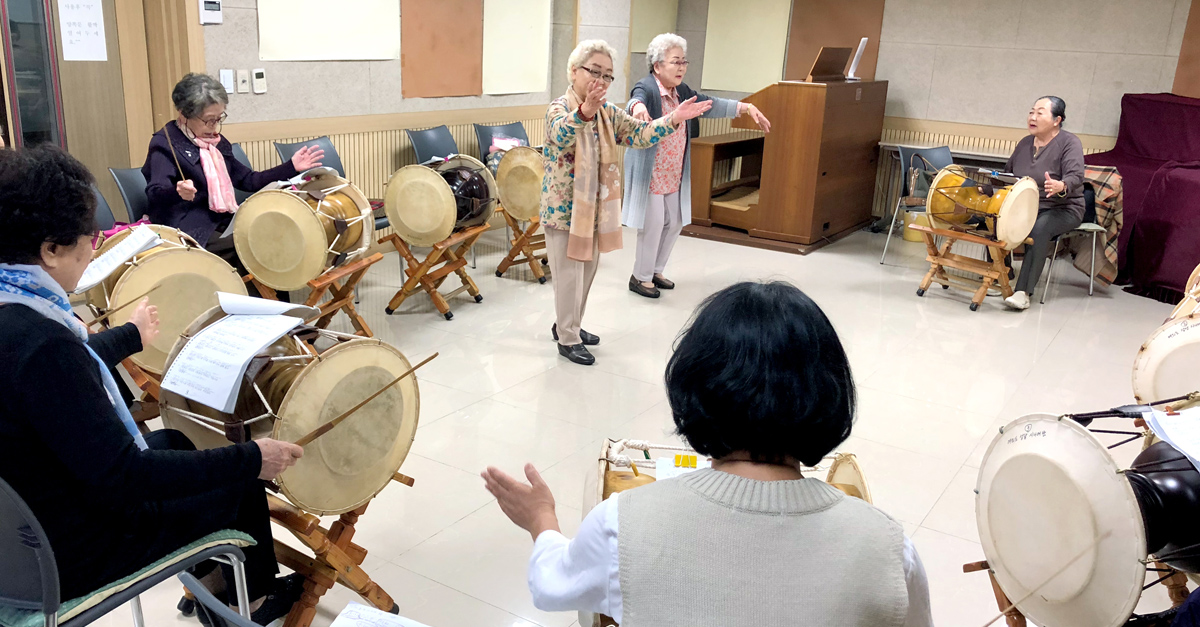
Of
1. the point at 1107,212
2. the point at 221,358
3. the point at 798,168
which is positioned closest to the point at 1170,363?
the point at 221,358

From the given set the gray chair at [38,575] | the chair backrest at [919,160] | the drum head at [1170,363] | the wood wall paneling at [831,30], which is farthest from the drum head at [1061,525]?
the wood wall paneling at [831,30]

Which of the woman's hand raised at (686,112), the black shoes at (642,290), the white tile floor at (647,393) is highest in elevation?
the woman's hand raised at (686,112)

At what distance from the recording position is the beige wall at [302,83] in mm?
5246

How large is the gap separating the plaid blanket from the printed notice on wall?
6.58m

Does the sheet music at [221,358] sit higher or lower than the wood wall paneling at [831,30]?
lower

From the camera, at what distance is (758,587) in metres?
1.18

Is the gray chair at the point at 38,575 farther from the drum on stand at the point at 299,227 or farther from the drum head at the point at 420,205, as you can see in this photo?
the drum head at the point at 420,205

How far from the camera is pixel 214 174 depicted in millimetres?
4273

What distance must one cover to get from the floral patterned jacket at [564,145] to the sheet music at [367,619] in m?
3.01

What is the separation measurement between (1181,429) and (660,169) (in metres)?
3.99

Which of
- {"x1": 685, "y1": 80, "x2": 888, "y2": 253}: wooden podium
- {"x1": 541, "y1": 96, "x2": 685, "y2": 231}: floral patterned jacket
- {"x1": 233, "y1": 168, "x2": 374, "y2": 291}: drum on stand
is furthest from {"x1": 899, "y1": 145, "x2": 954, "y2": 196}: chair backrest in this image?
{"x1": 233, "y1": 168, "x2": 374, "y2": 291}: drum on stand

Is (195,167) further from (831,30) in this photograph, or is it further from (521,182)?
(831,30)

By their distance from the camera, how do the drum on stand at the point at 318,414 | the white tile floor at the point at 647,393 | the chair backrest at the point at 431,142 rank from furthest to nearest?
the chair backrest at the point at 431,142
the white tile floor at the point at 647,393
the drum on stand at the point at 318,414

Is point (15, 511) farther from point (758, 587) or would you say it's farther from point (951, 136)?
point (951, 136)
